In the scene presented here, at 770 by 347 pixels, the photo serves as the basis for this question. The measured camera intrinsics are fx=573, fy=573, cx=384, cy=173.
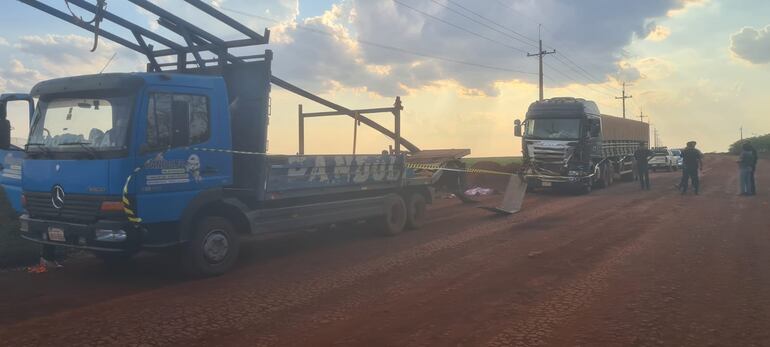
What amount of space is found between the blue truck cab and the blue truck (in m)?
0.01

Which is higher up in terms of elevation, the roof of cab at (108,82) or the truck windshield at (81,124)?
the roof of cab at (108,82)

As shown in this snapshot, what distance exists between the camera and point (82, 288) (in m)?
6.97

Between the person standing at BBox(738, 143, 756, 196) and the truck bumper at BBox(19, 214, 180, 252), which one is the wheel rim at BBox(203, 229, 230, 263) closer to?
the truck bumper at BBox(19, 214, 180, 252)

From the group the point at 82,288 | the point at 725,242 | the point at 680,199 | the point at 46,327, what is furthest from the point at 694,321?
the point at 680,199

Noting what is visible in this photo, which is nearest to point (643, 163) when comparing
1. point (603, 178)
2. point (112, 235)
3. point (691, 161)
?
point (603, 178)

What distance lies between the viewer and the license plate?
275 inches

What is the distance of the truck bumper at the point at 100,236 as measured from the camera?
21.8ft

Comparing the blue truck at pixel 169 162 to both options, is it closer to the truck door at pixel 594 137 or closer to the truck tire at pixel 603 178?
the truck door at pixel 594 137

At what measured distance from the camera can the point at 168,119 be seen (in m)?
7.09

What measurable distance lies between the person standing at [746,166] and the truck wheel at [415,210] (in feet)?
40.4

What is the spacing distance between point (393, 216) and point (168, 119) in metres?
5.26

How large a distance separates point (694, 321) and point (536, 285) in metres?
1.83

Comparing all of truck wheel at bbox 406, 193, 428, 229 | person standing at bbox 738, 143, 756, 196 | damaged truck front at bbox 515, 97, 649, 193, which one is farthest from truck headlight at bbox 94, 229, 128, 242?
person standing at bbox 738, 143, 756, 196

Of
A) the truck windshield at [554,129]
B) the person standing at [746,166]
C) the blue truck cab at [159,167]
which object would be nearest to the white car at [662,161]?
the person standing at [746,166]
